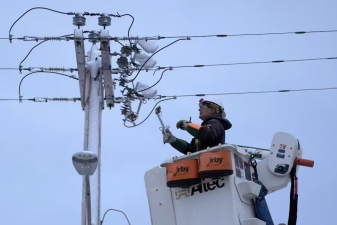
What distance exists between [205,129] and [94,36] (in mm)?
3618

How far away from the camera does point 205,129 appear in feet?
32.8

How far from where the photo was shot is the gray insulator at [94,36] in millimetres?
12660

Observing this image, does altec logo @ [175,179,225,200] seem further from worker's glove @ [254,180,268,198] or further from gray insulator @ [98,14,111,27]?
gray insulator @ [98,14,111,27]

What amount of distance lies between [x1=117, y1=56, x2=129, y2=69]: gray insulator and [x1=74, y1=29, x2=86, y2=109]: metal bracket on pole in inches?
24.6

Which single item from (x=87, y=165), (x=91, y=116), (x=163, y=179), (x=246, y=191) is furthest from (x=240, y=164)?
(x=91, y=116)

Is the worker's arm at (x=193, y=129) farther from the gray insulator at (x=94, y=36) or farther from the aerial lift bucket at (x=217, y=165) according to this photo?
the gray insulator at (x=94, y=36)

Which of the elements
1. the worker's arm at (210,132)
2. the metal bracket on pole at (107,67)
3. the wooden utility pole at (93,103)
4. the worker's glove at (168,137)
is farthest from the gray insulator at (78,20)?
the worker's arm at (210,132)

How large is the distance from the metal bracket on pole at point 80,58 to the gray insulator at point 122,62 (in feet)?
2.05

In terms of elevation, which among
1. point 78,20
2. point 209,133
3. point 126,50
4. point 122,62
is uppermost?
point 78,20

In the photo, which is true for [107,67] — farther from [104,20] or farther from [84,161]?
[84,161]

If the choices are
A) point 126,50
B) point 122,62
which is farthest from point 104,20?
point 122,62

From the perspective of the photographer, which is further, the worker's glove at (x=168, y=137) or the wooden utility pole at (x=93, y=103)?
the wooden utility pole at (x=93, y=103)

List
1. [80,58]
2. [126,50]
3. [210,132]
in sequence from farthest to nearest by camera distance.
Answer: [126,50] < [80,58] < [210,132]

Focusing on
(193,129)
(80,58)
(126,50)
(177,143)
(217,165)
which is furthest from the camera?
(126,50)
